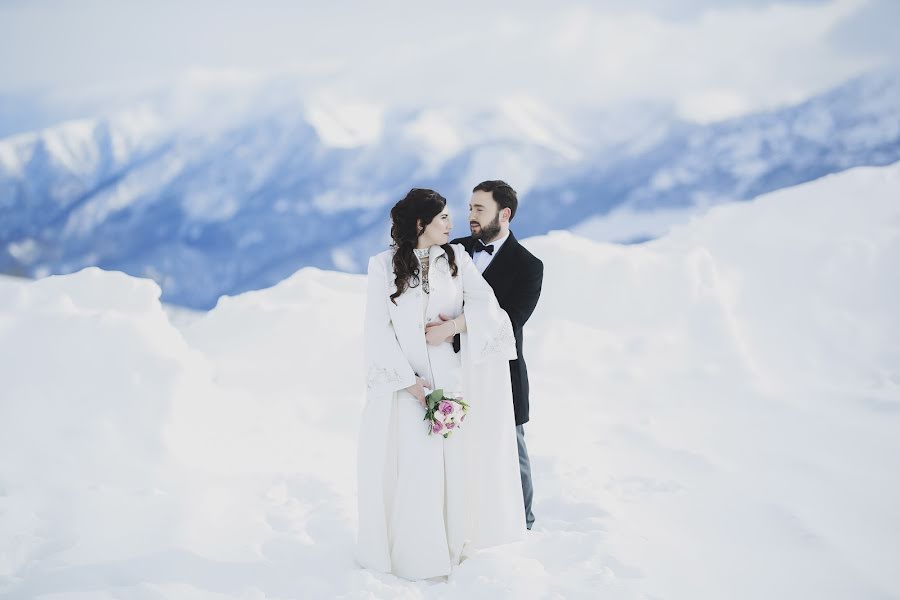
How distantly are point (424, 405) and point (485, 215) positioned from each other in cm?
80

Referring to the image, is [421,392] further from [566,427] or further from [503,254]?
[566,427]

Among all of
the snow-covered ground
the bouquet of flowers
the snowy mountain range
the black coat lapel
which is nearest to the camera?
the bouquet of flowers

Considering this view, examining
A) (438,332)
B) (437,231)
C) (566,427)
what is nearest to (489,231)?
(437,231)

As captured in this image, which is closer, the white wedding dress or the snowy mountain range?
the white wedding dress

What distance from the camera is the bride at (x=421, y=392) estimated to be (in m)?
2.69

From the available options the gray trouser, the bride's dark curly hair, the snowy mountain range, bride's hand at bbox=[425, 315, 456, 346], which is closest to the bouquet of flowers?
bride's hand at bbox=[425, 315, 456, 346]

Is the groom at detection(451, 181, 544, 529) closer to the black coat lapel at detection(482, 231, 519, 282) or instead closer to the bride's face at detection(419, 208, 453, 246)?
the black coat lapel at detection(482, 231, 519, 282)

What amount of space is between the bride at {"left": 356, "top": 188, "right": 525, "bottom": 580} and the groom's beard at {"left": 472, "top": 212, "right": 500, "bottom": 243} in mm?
173

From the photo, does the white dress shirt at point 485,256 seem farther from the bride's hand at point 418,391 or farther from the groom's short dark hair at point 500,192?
the bride's hand at point 418,391

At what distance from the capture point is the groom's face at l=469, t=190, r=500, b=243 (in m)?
2.96

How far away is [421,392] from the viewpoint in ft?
8.85

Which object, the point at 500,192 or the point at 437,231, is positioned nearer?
the point at 437,231

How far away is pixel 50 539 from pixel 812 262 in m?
7.86

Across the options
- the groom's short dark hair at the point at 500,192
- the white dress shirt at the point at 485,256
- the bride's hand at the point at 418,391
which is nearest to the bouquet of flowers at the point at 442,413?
the bride's hand at the point at 418,391
